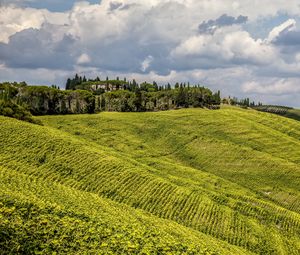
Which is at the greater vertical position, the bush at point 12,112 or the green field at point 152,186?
the bush at point 12,112

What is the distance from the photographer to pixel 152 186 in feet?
245

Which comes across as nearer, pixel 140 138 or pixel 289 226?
pixel 289 226

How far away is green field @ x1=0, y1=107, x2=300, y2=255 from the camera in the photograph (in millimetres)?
26688

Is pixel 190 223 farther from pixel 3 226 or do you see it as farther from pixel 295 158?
pixel 295 158

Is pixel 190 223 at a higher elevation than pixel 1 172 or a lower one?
lower

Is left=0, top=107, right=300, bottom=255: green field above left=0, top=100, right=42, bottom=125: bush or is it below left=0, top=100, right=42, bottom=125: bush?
below

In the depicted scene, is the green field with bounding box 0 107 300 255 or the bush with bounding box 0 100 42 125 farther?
the bush with bounding box 0 100 42 125

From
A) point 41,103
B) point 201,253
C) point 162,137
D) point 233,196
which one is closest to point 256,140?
point 162,137

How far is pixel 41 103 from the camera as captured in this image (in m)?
174

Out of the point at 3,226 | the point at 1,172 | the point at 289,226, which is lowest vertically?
the point at 289,226

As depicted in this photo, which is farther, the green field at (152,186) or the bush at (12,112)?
the bush at (12,112)

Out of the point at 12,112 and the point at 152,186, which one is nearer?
the point at 152,186

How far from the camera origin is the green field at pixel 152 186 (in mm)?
26688

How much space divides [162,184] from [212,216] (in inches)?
523
